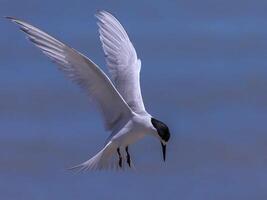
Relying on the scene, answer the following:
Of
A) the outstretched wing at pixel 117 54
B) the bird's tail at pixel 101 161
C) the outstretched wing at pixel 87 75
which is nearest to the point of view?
the outstretched wing at pixel 87 75

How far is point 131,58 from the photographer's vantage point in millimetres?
4574

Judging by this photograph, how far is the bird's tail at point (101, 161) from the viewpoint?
4.16m

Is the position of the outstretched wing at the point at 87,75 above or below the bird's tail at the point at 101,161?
above

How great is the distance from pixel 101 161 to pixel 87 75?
13.7 inches

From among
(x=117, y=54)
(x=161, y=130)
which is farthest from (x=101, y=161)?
(x=117, y=54)

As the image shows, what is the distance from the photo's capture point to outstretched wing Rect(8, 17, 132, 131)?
3.86 metres

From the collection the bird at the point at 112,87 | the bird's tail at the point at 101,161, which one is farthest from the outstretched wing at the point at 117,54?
the bird's tail at the point at 101,161

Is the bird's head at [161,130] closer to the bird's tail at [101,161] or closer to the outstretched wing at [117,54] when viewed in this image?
the bird's tail at [101,161]

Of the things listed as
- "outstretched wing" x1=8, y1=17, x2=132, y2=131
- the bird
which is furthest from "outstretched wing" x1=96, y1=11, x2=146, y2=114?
Result: "outstretched wing" x1=8, y1=17, x2=132, y2=131

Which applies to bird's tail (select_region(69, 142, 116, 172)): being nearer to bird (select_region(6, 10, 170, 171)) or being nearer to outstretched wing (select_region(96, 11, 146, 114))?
bird (select_region(6, 10, 170, 171))

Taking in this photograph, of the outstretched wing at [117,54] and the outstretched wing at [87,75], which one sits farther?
the outstretched wing at [117,54]

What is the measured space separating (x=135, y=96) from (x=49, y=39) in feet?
2.10

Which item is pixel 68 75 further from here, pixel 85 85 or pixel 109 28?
pixel 109 28

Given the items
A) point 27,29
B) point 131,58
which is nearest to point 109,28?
point 131,58
